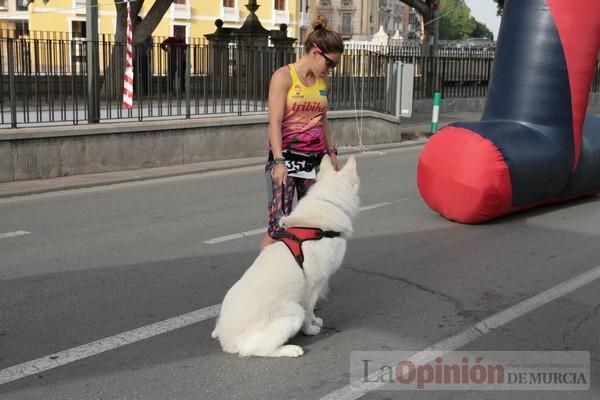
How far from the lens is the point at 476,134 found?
8.62 meters

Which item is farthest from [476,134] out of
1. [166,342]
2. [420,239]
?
[166,342]

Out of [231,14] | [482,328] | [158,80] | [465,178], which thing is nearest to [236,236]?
[465,178]

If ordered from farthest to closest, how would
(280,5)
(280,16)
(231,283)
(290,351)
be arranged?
(280,5) < (280,16) < (231,283) < (290,351)

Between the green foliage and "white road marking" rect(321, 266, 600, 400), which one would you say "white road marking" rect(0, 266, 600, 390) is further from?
the green foliage

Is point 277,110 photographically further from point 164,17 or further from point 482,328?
point 164,17

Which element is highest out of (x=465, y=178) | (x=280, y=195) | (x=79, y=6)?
(x=79, y=6)

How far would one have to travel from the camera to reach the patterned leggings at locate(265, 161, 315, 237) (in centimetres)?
527

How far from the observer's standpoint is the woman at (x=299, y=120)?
507 centimetres

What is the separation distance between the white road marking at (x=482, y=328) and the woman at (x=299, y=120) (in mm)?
1296

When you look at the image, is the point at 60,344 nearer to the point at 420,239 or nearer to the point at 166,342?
the point at 166,342

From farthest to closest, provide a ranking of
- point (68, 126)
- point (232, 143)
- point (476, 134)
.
→ point (232, 143)
point (68, 126)
point (476, 134)

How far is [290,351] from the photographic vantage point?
4562 mm

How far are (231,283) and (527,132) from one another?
4.50 m

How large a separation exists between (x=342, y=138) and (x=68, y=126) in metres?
6.58
